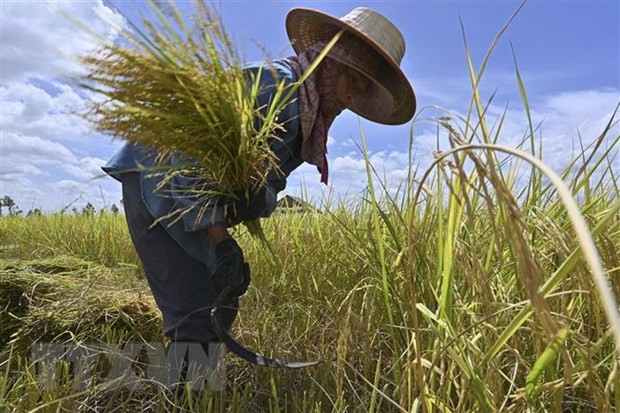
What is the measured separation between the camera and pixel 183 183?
Answer: 144 centimetres

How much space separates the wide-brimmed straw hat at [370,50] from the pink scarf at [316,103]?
73mm

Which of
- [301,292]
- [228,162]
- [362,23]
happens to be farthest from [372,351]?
[362,23]

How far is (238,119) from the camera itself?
1.08 metres

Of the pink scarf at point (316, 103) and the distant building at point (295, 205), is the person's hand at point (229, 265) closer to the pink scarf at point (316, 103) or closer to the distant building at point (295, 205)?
the pink scarf at point (316, 103)

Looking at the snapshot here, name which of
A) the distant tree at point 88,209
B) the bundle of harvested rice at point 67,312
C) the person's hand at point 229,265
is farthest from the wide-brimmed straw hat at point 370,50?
the distant tree at point 88,209

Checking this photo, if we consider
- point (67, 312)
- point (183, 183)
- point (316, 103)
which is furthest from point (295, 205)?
point (183, 183)

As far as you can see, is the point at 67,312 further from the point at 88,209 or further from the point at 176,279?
the point at 88,209

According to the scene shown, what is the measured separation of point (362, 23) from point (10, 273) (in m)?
2.00

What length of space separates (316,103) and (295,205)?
1.50 metres

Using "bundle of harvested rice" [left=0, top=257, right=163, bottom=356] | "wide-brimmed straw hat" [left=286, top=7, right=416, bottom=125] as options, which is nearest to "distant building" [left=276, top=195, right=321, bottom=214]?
"wide-brimmed straw hat" [left=286, top=7, right=416, bottom=125]

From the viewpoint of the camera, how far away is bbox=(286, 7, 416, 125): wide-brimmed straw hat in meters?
1.73

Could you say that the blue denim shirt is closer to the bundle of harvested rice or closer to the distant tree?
the bundle of harvested rice

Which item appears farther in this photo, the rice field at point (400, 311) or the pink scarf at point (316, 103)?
the pink scarf at point (316, 103)

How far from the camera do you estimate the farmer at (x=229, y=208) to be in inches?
64.3
